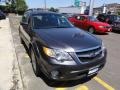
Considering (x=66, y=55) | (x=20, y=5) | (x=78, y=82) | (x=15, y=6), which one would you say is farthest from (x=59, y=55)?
(x=20, y=5)

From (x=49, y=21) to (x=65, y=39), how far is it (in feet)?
5.70

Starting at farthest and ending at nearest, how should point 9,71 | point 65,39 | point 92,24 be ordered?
point 92,24 < point 9,71 < point 65,39

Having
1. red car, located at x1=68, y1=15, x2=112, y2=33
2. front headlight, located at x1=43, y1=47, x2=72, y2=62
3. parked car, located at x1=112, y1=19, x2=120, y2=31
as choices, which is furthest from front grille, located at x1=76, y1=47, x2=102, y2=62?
parked car, located at x1=112, y1=19, x2=120, y2=31

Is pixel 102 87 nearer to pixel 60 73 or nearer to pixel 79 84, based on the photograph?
pixel 79 84

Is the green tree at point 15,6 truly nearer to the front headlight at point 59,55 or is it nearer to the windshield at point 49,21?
the windshield at point 49,21

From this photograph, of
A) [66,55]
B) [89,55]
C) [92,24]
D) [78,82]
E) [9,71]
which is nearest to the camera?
[66,55]

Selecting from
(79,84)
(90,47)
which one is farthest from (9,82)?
(90,47)

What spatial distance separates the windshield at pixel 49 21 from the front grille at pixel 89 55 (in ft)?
6.27

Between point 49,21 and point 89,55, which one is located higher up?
point 49,21

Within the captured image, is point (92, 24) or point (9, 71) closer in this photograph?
point (9, 71)

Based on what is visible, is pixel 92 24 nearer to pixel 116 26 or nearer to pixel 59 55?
pixel 116 26

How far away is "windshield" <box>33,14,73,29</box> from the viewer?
599 centimetres

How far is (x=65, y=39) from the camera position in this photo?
4.68 meters

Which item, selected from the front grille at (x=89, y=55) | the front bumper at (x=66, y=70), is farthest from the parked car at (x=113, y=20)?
the front bumper at (x=66, y=70)
